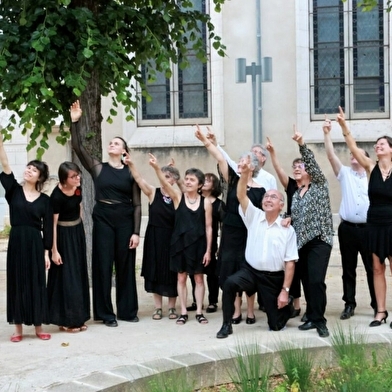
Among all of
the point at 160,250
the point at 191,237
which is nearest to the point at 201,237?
the point at 191,237

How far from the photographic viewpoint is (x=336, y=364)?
5.88m

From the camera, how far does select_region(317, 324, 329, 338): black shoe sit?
7.74 meters

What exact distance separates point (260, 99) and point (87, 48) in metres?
9.88

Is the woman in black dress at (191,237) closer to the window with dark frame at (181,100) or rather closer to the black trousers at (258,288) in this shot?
the black trousers at (258,288)

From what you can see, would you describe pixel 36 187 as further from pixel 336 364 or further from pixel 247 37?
pixel 247 37

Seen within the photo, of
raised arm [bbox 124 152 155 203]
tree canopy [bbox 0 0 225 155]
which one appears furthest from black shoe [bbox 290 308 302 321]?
tree canopy [bbox 0 0 225 155]

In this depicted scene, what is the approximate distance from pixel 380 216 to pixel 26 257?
3.35 meters

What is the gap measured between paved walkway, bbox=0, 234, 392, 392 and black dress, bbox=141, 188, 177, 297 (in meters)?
0.35

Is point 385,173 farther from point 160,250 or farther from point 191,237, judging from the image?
point 160,250

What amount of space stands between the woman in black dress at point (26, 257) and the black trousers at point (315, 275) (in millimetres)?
2468

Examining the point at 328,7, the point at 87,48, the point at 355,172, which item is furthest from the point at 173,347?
the point at 328,7

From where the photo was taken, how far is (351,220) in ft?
28.9

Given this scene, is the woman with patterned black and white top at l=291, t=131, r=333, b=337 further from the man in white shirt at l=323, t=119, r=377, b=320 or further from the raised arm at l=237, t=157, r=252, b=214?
the raised arm at l=237, t=157, r=252, b=214

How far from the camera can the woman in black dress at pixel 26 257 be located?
26.4 ft
